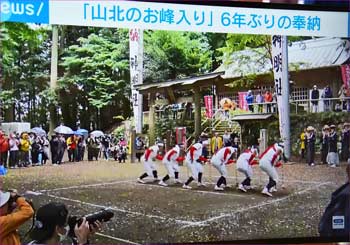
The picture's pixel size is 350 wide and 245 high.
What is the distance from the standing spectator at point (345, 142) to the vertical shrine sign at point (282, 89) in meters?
0.40

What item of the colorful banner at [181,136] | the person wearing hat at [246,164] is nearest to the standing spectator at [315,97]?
the person wearing hat at [246,164]

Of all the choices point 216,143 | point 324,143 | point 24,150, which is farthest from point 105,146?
point 324,143

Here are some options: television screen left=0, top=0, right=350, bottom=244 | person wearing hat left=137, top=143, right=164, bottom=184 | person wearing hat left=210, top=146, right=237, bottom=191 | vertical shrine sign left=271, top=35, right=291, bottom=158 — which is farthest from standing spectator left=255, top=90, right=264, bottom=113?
person wearing hat left=137, top=143, right=164, bottom=184

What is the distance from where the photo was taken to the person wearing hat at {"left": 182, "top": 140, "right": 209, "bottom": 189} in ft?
10.3

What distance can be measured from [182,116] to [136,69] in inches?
16.6

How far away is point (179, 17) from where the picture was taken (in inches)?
118

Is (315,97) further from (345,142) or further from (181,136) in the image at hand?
(181,136)

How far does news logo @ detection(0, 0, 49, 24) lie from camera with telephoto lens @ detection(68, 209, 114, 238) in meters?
1.14

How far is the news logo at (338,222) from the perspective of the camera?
3258 millimetres

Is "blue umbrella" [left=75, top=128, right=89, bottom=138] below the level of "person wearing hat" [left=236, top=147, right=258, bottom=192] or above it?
above

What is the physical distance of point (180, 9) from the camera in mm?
3010

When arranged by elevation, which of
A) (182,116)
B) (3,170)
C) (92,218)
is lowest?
(92,218)

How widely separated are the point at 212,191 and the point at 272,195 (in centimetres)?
41

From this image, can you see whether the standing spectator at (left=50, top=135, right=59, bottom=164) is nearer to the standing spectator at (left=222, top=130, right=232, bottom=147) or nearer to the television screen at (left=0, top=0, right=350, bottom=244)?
the television screen at (left=0, top=0, right=350, bottom=244)
